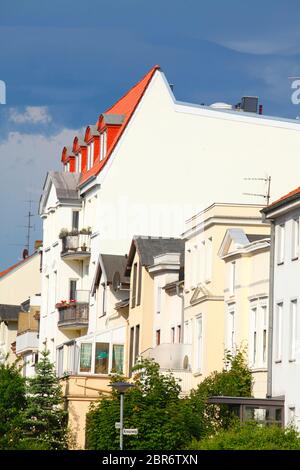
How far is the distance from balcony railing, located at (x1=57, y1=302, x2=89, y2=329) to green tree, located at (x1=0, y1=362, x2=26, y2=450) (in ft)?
40.5

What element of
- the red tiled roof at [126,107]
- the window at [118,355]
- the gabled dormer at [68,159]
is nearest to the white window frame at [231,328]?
the window at [118,355]

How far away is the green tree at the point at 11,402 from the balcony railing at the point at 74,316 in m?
12.3

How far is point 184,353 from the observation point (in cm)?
6038

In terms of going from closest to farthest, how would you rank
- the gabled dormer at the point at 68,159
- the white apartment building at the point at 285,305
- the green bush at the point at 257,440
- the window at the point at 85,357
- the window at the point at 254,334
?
the green bush at the point at 257,440 < the white apartment building at the point at 285,305 < the window at the point at 254,334 < the window at the point at 85,357 < the gabled dormer at the point at 68,159

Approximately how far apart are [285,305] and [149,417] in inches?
224

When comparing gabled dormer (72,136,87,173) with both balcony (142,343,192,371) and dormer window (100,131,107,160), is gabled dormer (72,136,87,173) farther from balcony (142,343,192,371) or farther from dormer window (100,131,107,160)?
balcony (142,343,192,371)

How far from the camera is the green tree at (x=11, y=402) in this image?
62.2 m

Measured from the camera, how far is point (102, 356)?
70688 millimetres

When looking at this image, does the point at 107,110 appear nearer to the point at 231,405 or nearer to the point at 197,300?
the point at 197,300

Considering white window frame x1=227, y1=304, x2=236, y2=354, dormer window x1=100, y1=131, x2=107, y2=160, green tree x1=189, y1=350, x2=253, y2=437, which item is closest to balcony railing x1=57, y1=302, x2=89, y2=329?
dormer window x1=100, y1=131, x2=107, y2=160

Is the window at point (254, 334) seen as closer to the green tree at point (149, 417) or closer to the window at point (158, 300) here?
the green tree at point (149, 417)

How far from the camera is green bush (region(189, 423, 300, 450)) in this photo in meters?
40.6

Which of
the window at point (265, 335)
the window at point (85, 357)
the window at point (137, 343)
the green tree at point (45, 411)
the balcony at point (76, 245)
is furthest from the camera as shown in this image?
the balcony at point (76, 245)

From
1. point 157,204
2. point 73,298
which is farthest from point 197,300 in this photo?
point 73,298
